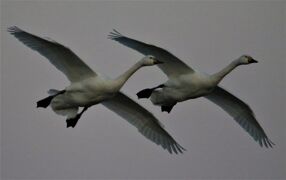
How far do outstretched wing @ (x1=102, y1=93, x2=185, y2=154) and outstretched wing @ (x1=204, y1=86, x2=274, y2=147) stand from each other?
1884 millimetres

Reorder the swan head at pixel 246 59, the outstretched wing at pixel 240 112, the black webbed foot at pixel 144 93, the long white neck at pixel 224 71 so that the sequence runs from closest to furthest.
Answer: the long white neck at pixel 224 71
the black webbed foot at pixel 144 93
the swan head at pixel 246 59
the outstretched wing at pixel 240 112

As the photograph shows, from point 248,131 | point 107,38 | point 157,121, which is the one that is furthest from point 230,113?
point 107,38

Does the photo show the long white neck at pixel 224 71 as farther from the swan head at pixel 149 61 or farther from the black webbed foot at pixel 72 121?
the black webbed foot at pixel 72 121

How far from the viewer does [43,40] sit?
23031 millimetres

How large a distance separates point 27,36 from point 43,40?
0.40 meters

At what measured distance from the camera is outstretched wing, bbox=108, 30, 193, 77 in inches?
965

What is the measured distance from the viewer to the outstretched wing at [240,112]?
2662cm

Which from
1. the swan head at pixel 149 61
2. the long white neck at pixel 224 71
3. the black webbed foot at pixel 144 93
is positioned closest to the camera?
the swan head at pixel 149 61

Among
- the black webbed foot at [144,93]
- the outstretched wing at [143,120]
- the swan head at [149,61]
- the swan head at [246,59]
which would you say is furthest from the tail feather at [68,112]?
the swan head at [246,59]

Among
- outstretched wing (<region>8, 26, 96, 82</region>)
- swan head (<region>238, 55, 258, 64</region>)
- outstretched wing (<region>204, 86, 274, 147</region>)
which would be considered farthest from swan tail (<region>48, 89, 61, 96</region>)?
swan head (<region>238, 55, 258, 64</region>)

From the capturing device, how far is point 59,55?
23359 mm

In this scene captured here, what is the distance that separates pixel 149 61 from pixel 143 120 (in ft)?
7.83

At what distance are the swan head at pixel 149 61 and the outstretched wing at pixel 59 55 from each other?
1328mm

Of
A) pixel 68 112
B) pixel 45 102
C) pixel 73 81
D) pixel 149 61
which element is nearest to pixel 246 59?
pixel 149 61
